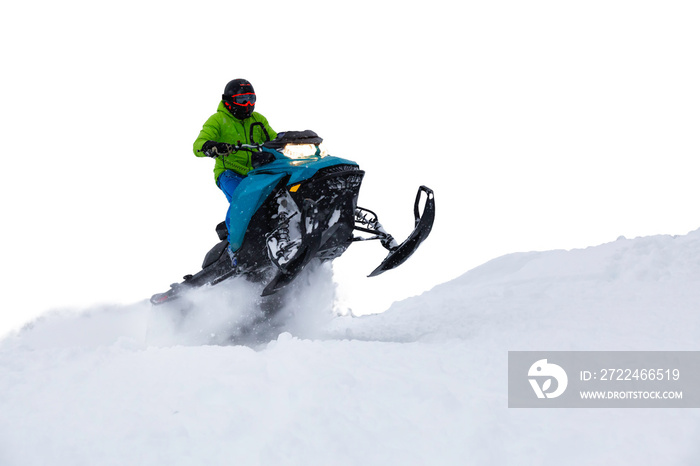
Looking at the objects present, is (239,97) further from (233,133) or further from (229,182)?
(229,182)

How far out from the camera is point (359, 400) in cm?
348

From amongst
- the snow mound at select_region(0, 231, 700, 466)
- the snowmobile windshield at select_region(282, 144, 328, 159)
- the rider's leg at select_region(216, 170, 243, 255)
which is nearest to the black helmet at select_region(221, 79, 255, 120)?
the rider's leg at select_region(216, 170, 243, 255)

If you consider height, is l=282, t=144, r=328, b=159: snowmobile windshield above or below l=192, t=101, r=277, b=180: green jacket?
below

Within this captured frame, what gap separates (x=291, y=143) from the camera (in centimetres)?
543

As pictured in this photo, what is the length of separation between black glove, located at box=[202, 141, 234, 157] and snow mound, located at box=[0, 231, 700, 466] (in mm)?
1834

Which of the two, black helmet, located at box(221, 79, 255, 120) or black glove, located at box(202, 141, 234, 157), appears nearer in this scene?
black glove, located at box(202, 141, 234, 157)

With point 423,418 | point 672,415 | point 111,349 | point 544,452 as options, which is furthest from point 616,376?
point 111,349

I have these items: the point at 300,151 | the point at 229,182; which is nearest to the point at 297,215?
the point at 300,151

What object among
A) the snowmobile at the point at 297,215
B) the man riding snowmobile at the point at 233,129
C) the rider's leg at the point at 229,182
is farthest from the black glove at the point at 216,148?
the rider's leg at the point at 229,182

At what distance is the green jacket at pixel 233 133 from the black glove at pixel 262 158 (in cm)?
64

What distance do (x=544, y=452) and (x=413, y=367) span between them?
1.12 m

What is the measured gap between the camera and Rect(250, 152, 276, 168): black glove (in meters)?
5.58

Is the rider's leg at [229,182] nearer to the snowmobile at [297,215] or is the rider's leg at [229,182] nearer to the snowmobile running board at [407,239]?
the snowmobile at [297,215]

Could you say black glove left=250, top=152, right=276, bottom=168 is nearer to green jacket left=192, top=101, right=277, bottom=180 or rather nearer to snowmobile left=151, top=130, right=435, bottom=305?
snowmobile left=151, top=130, right=435, bottom=305
